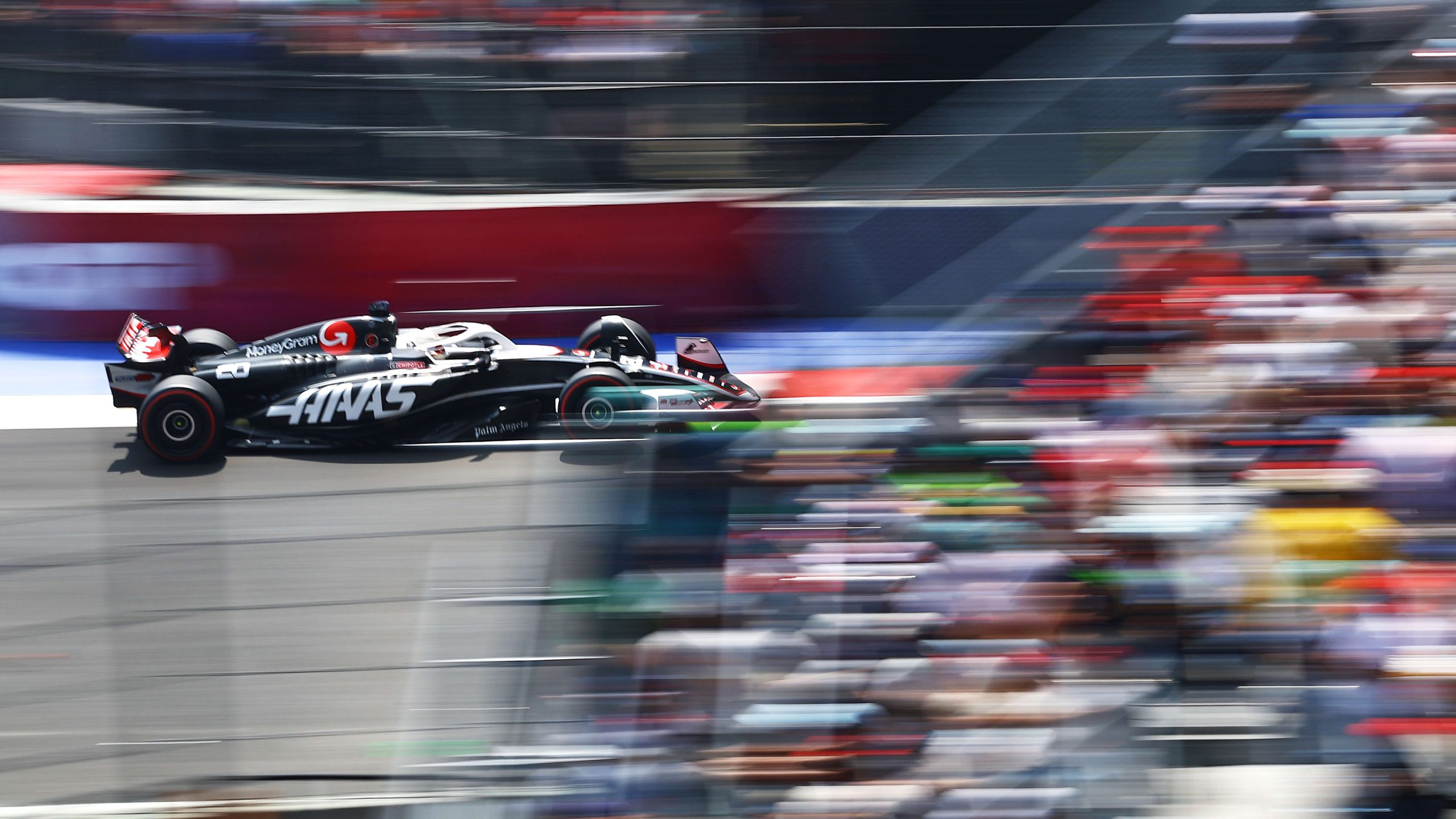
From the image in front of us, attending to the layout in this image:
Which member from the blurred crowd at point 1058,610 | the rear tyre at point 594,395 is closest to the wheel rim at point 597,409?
the rear tyre at point 594,395

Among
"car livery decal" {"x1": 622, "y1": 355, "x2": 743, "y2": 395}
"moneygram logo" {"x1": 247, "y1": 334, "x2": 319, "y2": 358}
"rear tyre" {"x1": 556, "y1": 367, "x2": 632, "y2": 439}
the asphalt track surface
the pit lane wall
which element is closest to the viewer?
the asphalt track surface

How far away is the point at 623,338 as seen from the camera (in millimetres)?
6441

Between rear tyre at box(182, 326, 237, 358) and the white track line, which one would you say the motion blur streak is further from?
rear tyre at box(182, 326, 237, 358)

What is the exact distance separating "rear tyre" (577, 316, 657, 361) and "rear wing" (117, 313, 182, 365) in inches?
79.1

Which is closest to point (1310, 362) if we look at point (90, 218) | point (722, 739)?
point (722, 739)

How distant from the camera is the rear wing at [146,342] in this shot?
20.1ft

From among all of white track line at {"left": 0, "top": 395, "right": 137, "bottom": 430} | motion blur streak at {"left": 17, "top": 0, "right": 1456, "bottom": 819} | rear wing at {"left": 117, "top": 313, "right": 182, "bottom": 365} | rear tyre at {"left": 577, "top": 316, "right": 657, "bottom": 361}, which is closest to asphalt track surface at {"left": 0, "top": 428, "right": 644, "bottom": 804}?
motion blur streak at {"left": 17, "top": 0, "right": 1456, "bottom": 819}

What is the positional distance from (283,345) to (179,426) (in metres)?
0.73

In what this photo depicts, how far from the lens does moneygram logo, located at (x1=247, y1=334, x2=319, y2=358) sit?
6.30 m

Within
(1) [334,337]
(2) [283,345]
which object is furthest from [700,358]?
(2) [283,345]

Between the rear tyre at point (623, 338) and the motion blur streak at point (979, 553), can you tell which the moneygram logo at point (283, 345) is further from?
the motion blur streak at point (979, 553)

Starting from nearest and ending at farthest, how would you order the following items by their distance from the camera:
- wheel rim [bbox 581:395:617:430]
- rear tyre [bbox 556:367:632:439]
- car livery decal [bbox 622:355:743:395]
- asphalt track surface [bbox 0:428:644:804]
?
asphalt track surface [bbox 0:428:644:804] < wheel rim [bbox 581:395:617:430] < rear tyre [bbox 556:367:632:439] < car livery decal [bbox 622:355:743:395]

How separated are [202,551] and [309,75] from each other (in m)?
3.40

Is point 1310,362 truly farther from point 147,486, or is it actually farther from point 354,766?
point 147,486
